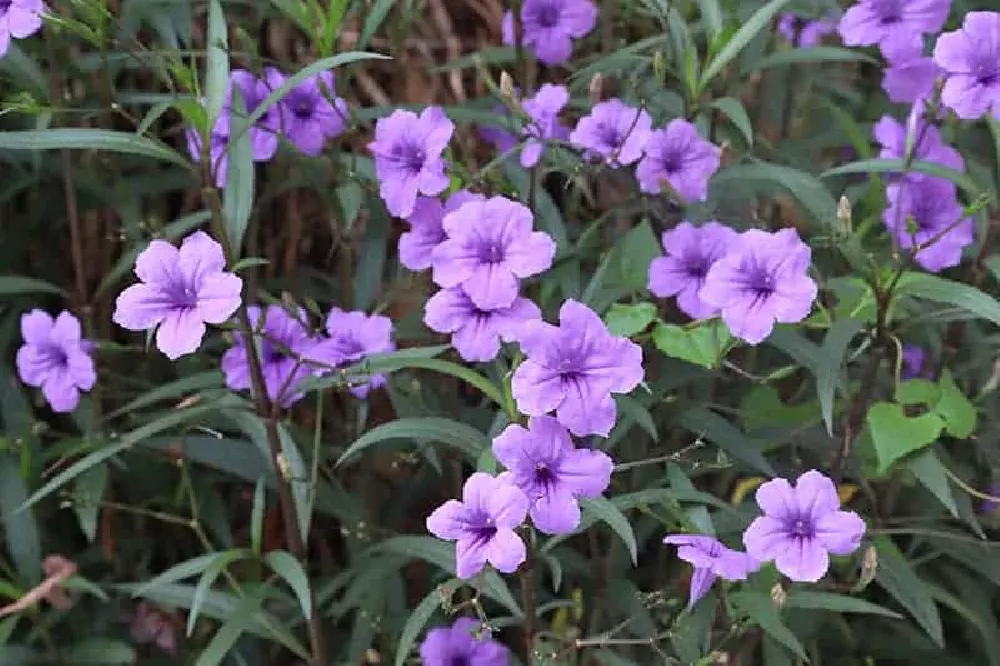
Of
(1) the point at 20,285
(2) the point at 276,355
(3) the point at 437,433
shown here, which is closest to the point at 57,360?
(1) the point at 20,285

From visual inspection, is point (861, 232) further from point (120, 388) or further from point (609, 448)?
point (120, 388)

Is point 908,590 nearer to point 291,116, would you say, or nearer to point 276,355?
point 276,355

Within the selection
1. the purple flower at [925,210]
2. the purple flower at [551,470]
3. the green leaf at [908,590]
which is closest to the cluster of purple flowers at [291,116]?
the purple flower at [551,470]

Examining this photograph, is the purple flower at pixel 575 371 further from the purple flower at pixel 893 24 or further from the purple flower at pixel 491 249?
the purple flower at pixel 893 24

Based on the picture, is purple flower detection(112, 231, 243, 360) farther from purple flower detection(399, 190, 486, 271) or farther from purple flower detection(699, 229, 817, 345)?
purple flower detection(699, 229, 817, 345)

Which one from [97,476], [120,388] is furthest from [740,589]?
[120,388]
